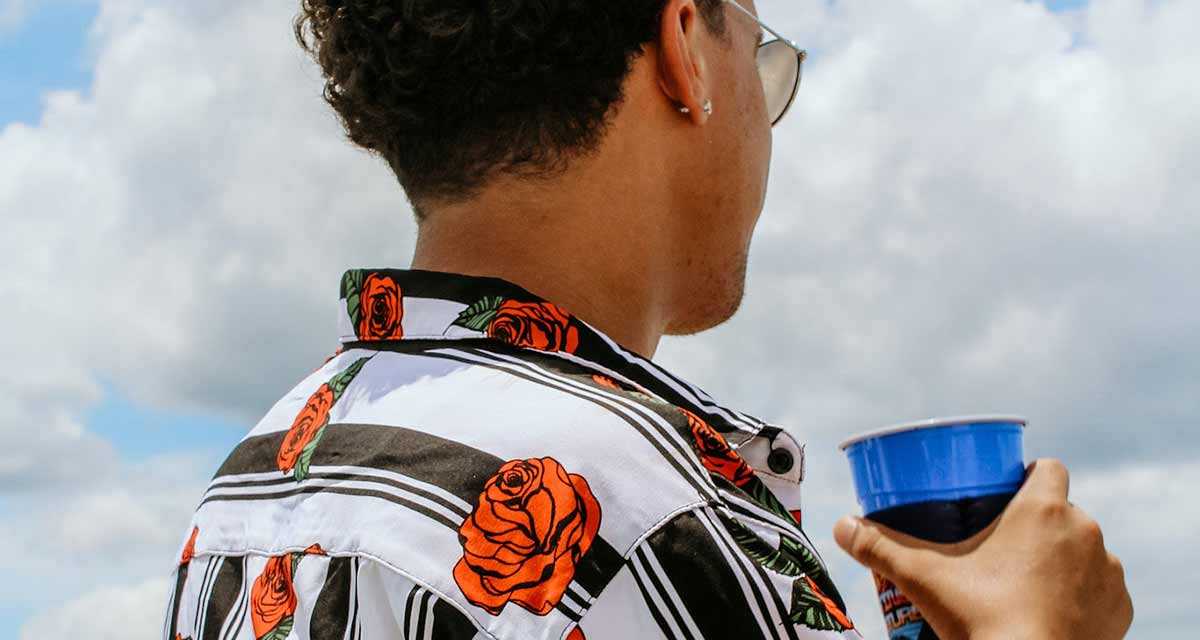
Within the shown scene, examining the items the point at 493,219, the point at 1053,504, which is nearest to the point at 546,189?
the point at 493,219

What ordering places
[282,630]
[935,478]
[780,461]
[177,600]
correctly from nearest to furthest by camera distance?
1. [282,630]
2. [780,461]
3. [935,478]
4. [177,600]

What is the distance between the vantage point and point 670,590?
1.68 m

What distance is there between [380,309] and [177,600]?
700 millimetres

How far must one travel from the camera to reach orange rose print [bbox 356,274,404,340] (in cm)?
219

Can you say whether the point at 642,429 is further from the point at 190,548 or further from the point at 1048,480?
the point at 190,548

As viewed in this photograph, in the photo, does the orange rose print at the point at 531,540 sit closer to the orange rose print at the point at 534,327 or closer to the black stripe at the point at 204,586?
the orange rose print at the point at 534,327

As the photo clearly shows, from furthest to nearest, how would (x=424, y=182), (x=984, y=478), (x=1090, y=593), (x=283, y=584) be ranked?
(x=424, y=182), (x=984, y=478), (x=1090, y=593), (x=283, y=584)

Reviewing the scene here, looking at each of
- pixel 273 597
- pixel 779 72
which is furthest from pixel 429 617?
pixel 779 72

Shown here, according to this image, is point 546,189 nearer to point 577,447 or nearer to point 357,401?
point 357,401

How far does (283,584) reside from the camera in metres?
1.93

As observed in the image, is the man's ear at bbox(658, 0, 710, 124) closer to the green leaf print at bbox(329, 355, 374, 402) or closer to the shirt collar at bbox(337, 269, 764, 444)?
the shirt collar at bbox(337, 269, 764, 444)

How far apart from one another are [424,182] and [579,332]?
0.53 m

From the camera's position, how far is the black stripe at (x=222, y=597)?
81.9 inches

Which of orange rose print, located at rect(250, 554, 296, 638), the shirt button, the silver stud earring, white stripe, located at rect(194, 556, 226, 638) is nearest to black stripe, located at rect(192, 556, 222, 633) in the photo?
white stripe, located at rect(194, 556, 226, 638)
